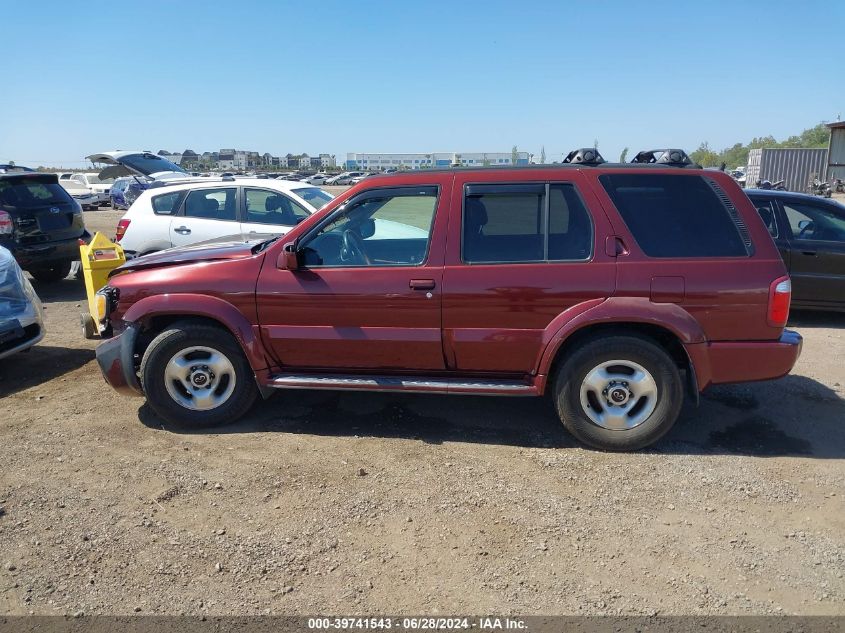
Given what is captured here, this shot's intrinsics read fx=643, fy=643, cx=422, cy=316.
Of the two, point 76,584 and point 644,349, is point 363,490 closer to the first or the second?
point 76,584

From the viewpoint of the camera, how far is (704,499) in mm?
3762

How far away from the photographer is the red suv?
163 inches

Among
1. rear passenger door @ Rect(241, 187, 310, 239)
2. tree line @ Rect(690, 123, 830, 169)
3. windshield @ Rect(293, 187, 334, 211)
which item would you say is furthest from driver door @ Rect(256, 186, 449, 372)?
tree line @ Rect(690, 123, 830, 169)

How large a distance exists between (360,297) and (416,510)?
1.48 m

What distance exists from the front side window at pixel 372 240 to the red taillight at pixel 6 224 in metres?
6.81

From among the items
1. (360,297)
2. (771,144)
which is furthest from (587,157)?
(771,144)

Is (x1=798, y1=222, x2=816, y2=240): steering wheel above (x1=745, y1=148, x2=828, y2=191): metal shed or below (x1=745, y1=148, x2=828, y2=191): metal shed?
below

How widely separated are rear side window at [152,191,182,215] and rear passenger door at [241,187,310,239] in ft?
3.28

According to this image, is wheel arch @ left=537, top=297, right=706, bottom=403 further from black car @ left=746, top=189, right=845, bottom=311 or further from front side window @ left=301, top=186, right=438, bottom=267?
black car @ left=746, top=189, right=845, bottom=311

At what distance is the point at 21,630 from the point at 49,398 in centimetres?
311

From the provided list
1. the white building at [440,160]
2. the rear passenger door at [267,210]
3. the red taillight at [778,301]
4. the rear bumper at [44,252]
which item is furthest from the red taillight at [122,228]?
the red taillight at [778,301]

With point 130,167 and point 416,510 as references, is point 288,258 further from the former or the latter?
point 130,167

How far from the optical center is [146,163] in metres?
13.5

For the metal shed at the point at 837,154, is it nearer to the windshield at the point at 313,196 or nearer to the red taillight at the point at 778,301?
the windshield at the point at 313,196
